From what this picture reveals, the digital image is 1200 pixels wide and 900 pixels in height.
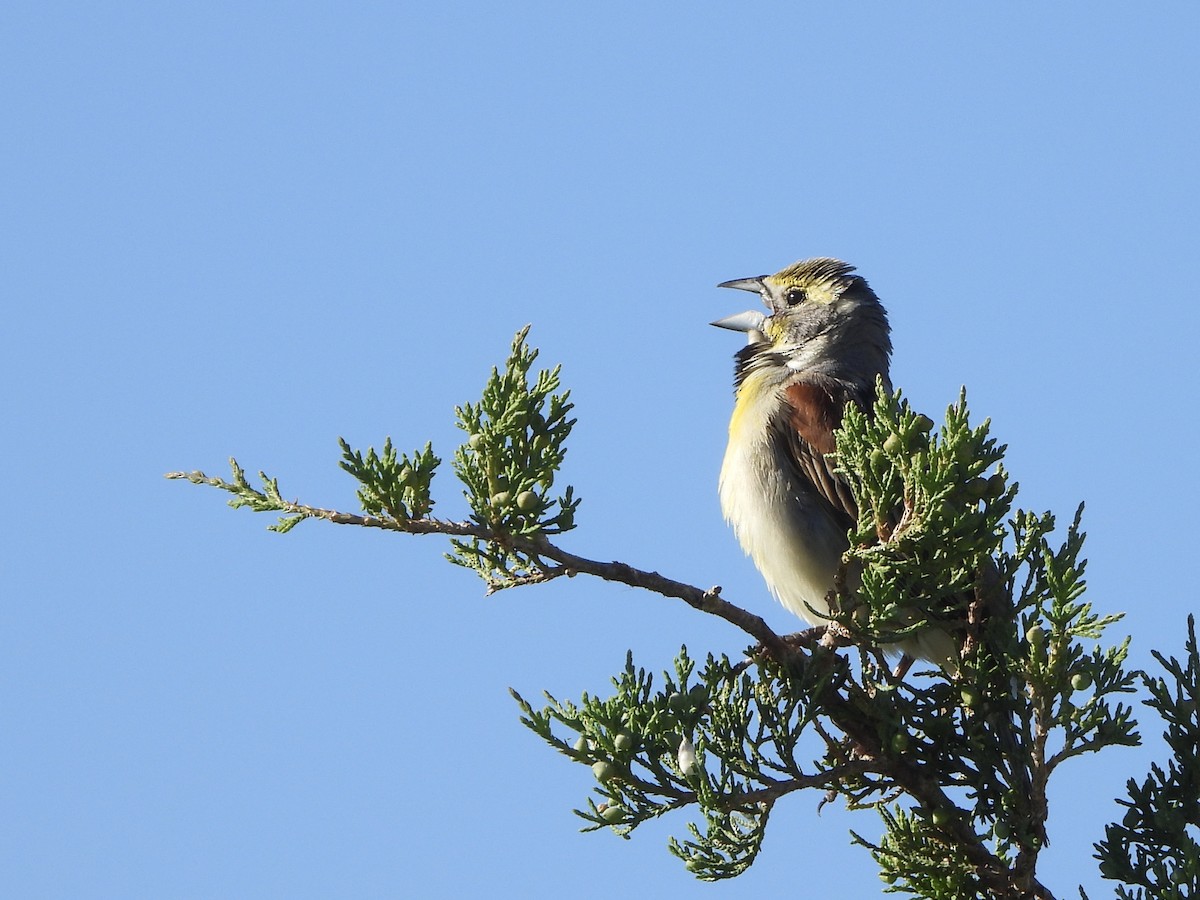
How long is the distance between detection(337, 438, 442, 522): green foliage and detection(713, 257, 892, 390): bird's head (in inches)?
129

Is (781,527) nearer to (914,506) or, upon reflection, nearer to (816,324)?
(816,324)

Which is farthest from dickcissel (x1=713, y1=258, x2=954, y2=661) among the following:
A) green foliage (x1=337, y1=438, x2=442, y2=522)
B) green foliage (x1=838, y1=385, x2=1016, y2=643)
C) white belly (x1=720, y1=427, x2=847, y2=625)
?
green foliage (x1=337, y1=438, x2=442, y2=522)

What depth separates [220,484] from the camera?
153 inches

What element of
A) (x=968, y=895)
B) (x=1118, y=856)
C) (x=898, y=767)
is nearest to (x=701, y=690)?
(x=898, y=767)

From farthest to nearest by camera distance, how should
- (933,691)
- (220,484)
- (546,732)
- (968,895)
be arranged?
(933,691), (968,895), (546,732), (220,484)

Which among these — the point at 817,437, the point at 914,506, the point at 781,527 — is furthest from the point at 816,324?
the point at 914,506

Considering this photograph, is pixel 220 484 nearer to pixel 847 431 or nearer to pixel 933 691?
pixel 847 431

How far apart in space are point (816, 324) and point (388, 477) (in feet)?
12.5

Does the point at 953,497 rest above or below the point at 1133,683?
above

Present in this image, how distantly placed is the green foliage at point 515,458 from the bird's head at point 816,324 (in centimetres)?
301

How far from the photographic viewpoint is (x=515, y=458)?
3920 millimetres

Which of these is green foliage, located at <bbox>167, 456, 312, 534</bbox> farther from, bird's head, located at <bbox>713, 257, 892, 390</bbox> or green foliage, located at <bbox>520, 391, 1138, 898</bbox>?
bird's head, located at <bbox>713, 257, 892, 390</bbox>

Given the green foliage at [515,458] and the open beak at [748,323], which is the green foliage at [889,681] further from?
the open beak at [748,323]

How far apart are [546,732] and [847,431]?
1267 mm
